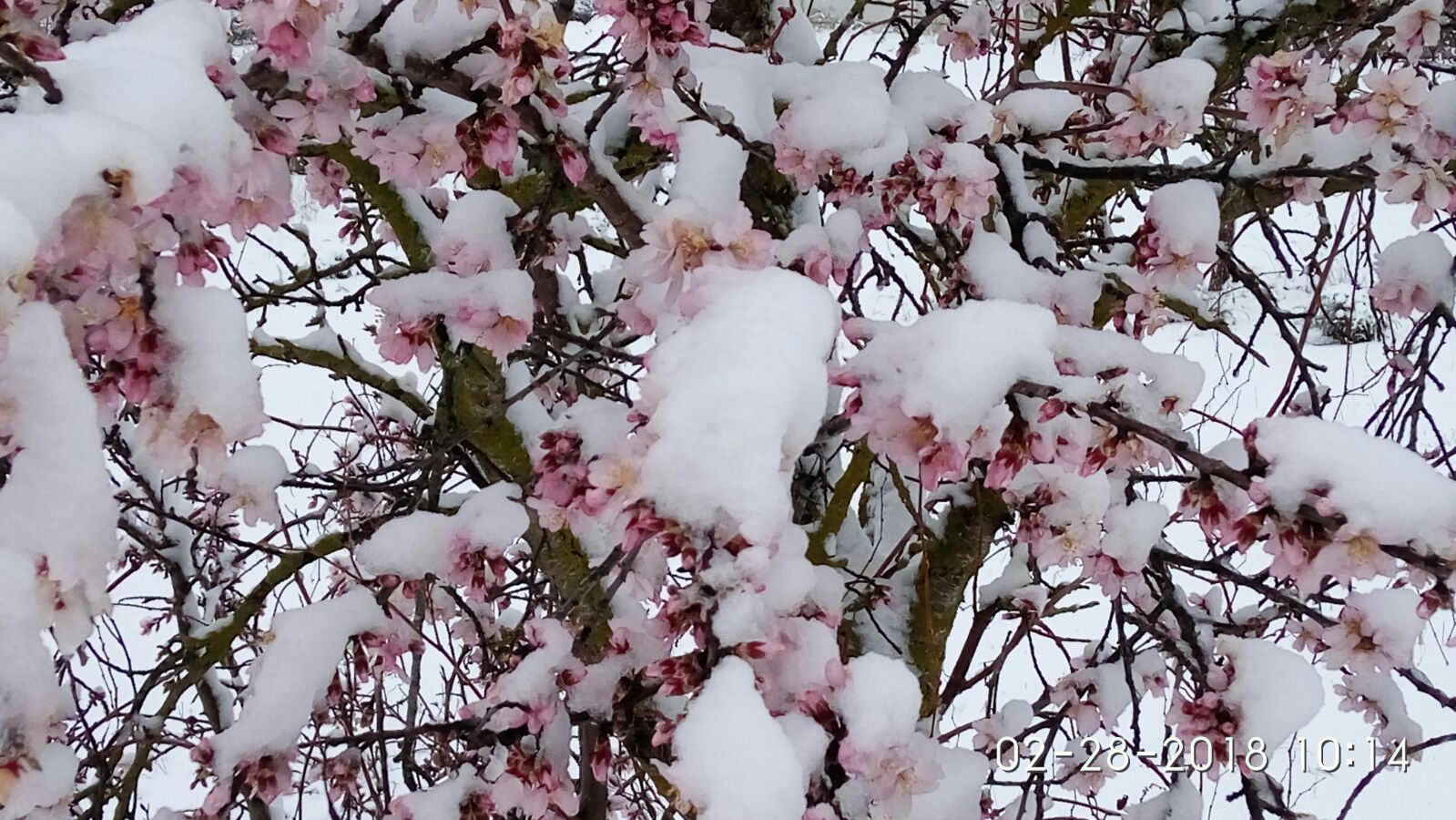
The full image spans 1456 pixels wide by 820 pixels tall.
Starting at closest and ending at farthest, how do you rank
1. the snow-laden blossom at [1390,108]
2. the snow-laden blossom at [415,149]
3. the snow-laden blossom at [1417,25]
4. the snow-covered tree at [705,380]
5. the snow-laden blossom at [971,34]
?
the snow-covered tree at [705,380] → the snow-laden blossom at [415,149] → the snow-laden blossom at [1390,108] → the snow-laden blossom at [1417,25] → the snow-laden blossom at [971,34]

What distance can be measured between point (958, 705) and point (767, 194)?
3099 mm

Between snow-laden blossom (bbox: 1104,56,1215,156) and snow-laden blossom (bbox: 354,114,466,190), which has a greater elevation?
snow-laden blossom (bbox: 1104,56,1215,156)

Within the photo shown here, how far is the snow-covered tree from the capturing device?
0.59 m

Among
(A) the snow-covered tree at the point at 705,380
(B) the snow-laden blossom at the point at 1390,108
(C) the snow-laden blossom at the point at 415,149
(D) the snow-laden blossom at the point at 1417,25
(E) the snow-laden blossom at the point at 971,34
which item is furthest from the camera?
(E) the snow-laden blossom at the point at 971,34

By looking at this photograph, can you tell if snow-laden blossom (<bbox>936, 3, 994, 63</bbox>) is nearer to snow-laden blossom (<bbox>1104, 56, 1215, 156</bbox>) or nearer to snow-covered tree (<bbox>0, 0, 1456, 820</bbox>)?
snow-covered tree (<bbox>0, 0, 1456, 820</bbox>)

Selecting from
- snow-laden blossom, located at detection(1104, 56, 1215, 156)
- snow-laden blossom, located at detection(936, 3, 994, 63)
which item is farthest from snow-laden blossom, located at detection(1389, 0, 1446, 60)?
snow-laden blossom, located at detection(936, 3, 994, 63)

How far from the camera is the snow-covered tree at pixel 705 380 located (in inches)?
23.1

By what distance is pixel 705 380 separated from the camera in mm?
609

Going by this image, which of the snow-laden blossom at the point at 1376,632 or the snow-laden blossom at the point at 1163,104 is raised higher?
the snow-laden blossom at the point at 1163,104

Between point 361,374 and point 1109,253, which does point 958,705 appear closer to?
point 1109,253

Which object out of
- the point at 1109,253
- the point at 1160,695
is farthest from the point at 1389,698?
the point at 1109,253
